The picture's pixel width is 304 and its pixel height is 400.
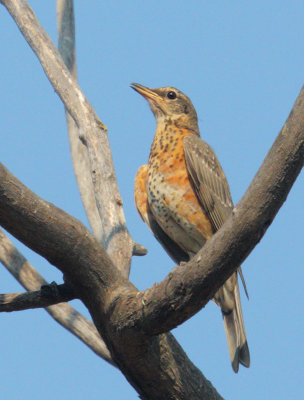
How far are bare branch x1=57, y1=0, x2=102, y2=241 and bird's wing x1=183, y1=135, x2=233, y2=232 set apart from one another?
1.17 metres

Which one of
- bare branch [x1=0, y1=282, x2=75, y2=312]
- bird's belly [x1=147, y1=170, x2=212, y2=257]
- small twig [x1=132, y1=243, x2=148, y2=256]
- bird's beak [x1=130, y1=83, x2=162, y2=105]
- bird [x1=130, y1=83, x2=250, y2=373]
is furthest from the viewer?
bird's beak [x1=130, y1=83, x2=162, y2=105]

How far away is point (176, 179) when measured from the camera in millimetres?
7062

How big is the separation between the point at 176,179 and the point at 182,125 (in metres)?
1.20

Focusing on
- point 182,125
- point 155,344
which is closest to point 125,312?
point 155,344

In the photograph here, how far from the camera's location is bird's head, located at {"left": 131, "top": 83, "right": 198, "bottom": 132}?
8117 mm

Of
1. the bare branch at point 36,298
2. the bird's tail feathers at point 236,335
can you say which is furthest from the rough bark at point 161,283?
the bird's tail feathers at point 236,335

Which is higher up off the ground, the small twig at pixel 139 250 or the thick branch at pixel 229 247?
the small twig at pixel 139 250

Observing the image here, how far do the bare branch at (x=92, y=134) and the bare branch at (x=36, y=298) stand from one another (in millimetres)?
1343

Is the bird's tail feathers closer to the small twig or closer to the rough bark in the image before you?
the small twig

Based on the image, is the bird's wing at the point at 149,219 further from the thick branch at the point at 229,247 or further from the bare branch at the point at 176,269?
the thick branch at the point at 229,247

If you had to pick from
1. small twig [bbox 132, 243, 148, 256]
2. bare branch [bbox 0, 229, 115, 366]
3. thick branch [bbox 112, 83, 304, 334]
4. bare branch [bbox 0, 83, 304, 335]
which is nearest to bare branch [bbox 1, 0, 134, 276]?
small twig [bbox 132, 243, 148, 256]

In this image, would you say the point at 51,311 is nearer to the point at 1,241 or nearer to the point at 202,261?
the point at 1,241

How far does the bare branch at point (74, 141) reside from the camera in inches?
294

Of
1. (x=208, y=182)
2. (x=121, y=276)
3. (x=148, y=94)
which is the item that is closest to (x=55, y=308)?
(x=208, y=182)
